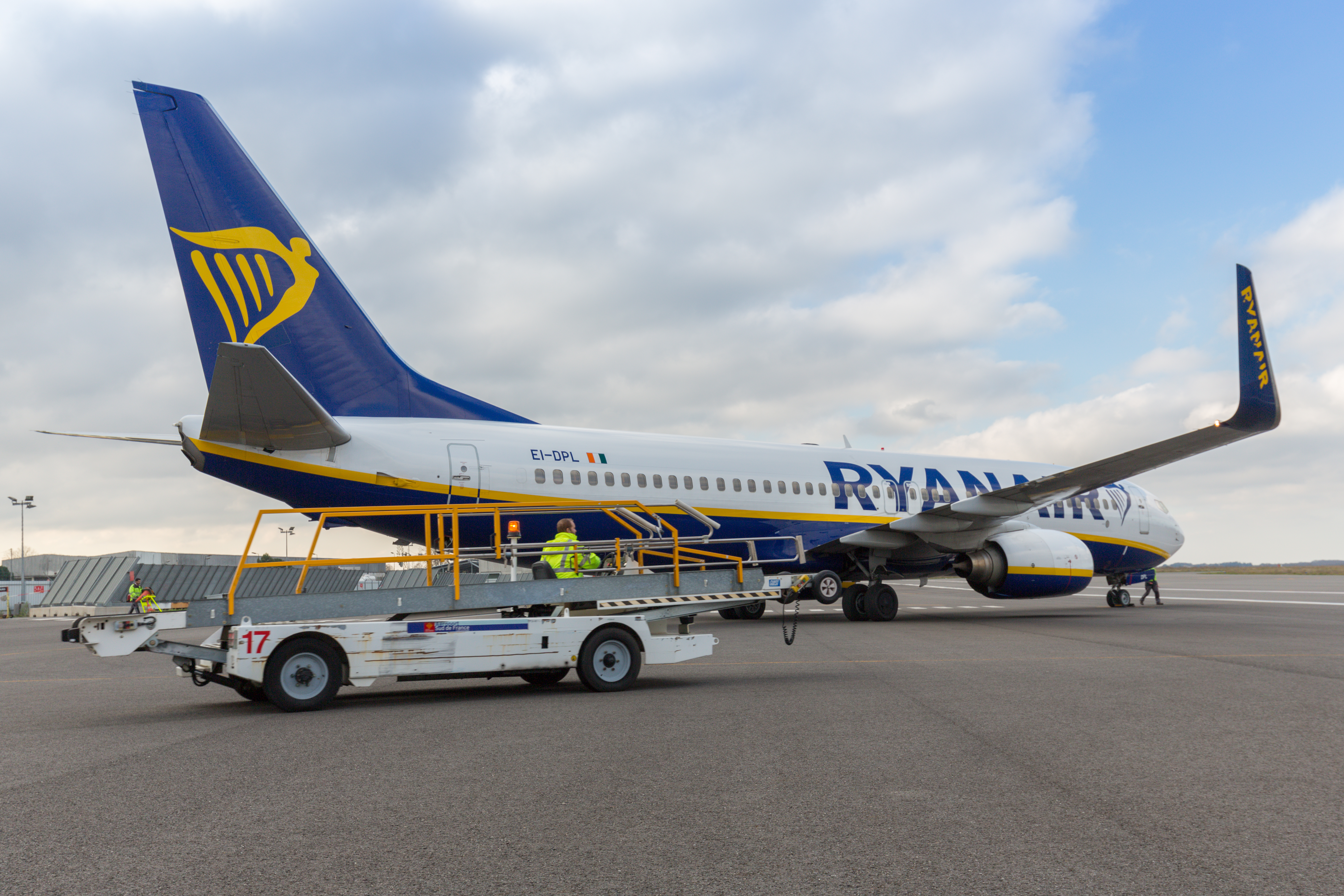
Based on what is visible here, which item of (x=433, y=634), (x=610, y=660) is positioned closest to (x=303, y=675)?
(x=433, y=634)

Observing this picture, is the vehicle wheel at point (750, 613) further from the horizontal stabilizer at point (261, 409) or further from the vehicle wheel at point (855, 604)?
the horizontal stabilizer at point (261, 409)

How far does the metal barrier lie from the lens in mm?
9898

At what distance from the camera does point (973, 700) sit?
9.08m

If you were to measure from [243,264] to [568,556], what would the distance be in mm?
8098

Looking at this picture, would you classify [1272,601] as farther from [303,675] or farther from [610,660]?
[303,675]

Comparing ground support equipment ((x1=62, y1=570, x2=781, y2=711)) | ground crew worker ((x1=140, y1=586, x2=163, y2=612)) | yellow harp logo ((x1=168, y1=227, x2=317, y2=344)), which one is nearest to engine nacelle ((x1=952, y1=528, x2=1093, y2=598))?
ground support equipment ((x1=62, y1=570, x2=781, y2=711))

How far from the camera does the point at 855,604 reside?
2273cm

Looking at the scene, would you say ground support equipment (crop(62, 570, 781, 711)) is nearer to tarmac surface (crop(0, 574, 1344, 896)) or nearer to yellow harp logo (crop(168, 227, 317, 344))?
tarmac surface (crop(0, 574, 1344, 896))

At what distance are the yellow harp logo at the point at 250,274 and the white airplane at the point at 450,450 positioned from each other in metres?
0.03

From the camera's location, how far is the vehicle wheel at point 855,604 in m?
22.5

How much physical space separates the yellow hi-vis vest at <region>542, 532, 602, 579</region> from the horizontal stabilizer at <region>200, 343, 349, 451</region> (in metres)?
3.95

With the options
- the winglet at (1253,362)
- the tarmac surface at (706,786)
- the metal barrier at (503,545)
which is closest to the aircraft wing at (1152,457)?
the winglet at (1253,362)

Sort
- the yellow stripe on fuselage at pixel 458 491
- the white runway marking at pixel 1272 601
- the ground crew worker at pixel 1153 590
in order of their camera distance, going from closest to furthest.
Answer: the yellow stripe on fuselage at pixel 458 491
the white runway marking at pixel 1272 601
the ground crew worker at pixel 1153 590

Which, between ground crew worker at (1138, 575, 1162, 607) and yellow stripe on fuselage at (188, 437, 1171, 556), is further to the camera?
ground crew worker at (1138, 575, 1162, 607)
